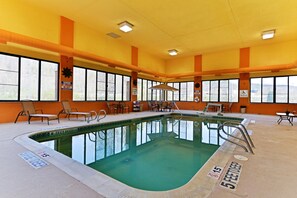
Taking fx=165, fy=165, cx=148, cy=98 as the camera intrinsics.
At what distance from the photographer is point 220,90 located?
1227cm

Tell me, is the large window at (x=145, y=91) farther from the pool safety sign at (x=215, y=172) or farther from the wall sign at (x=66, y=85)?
the pool safety sign at (x=215, y=172)

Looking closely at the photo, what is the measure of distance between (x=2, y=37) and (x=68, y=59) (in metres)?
2.67

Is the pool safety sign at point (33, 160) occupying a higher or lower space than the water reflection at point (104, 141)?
higher

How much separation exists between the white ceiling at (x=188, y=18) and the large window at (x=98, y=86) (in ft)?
7.77

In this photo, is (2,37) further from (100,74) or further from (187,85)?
(187,85)

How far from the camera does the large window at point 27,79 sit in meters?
6.05

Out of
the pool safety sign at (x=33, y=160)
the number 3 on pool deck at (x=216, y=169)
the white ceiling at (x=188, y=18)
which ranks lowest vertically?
the number 3 on pool deck at (x=216, y=169)

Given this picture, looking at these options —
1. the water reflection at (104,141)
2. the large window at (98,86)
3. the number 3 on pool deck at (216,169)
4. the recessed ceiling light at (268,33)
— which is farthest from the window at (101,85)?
the recessed ceiling light at (268,33)

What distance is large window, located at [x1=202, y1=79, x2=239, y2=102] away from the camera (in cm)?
1173

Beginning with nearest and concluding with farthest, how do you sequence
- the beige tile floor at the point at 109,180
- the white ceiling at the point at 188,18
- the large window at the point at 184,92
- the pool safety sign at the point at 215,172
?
the beige tile floor at the point at 109,180, the pool safety sign at the point at 215,172, the white ceiling at the point at 188,18, the large window at the point at 184,92

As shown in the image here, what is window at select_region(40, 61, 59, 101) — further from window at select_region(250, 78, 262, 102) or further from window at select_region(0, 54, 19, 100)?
window at select_region(250, 78, 262, 102)

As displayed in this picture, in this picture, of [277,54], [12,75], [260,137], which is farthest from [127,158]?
[277,54]

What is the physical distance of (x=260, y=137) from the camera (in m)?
4.63

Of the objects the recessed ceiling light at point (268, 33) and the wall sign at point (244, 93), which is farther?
the wall sign at point (244, 93)
